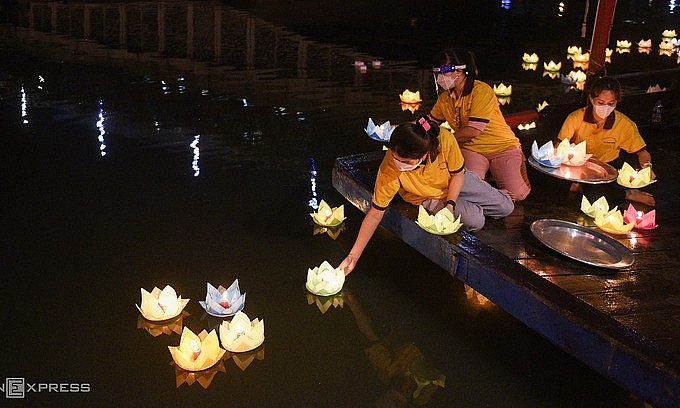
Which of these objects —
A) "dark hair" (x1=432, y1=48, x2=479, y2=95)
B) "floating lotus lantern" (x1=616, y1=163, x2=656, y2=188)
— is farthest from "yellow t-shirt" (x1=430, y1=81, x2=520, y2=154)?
"floating lotus lantern" (x1=616, y1=163, x2=656, y2=188)

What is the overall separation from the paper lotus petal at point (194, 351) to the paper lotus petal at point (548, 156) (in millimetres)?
2908

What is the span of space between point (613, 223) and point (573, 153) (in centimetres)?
74

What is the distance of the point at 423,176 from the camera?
4.69 m

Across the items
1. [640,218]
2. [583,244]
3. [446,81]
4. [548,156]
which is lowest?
[583,244]

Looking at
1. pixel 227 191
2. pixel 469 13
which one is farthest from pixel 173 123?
pixel 469 13

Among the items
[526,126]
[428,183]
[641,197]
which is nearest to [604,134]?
[641,197]

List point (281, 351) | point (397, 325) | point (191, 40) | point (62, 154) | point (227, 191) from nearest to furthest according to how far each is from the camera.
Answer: point (281, 351), point (397, 325), point (227, 191), point (62, 154), point (191, 40)

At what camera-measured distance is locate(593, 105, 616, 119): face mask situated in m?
5.38

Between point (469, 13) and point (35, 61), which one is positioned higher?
point (469, 13)

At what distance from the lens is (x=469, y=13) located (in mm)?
20828

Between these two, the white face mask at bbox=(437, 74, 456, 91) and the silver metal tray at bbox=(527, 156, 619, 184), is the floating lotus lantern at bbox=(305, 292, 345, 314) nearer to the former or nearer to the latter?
the white face mask at bbox=(437, 74, 456, 91)

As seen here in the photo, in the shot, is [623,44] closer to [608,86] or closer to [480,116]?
[608,86]

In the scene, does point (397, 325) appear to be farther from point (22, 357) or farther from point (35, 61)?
point (35, 61)

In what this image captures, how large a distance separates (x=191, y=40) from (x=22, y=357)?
36.1 feet
